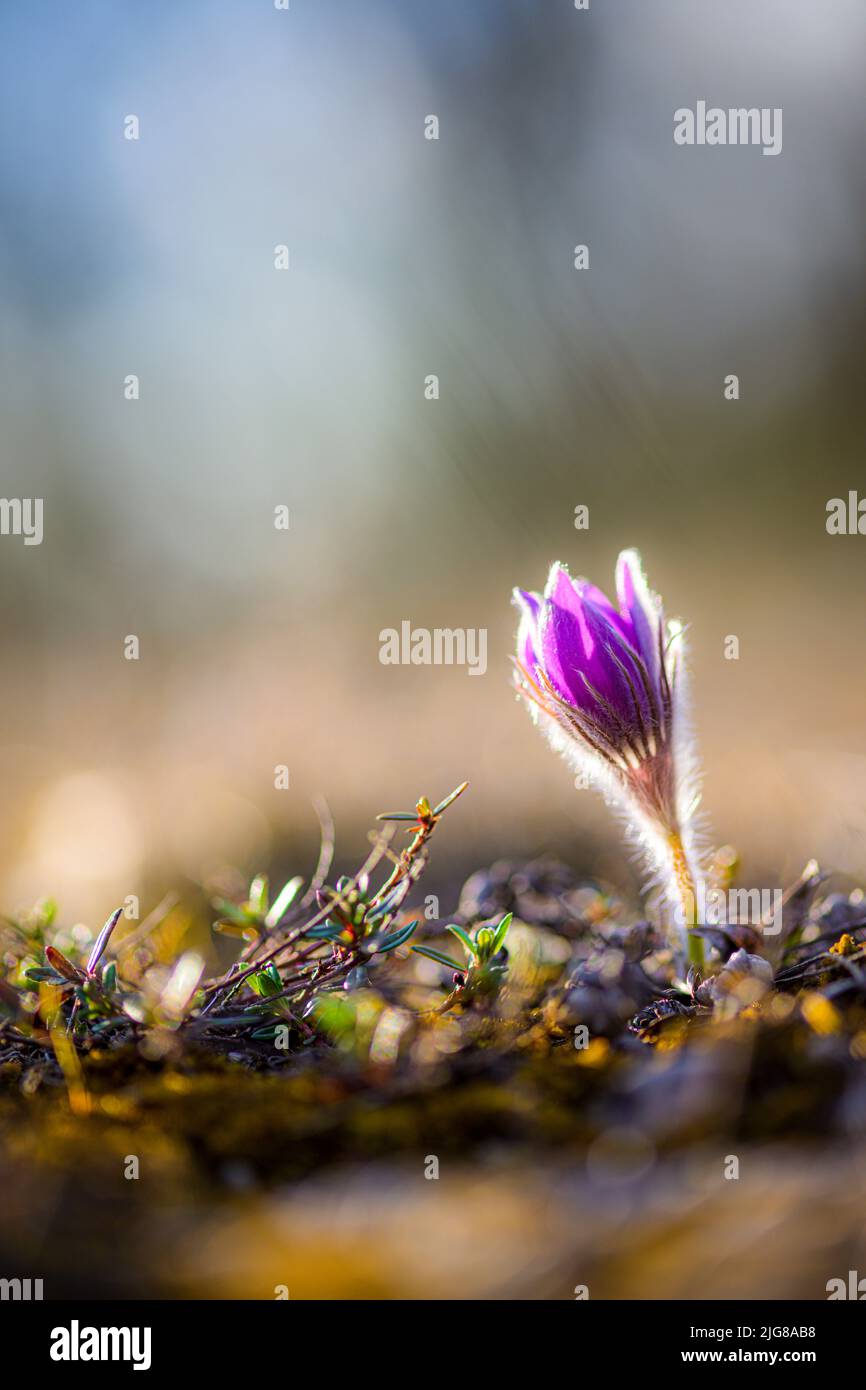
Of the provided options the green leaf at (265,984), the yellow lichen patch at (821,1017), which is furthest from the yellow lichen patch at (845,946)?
the green leaf at (265,984)

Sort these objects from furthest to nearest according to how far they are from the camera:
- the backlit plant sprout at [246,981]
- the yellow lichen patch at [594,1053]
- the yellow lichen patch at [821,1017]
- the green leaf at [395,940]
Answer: the green leaf at [395,940], the backlit plant sprout at [246,981], the yellow lichen patch at [594,1053], the yellow lichen patch at [821,1017]

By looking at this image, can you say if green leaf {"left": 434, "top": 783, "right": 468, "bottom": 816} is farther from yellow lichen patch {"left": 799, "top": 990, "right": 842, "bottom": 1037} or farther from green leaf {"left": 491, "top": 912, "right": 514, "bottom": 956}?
yellow lichen patch {"left": 799, "top": 990, "right": 842, "bottom": 1037}

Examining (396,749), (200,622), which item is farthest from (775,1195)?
(200,622)

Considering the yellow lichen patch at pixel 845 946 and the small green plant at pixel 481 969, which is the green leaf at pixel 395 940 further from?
the yellow lichen patch at pixel 845 946

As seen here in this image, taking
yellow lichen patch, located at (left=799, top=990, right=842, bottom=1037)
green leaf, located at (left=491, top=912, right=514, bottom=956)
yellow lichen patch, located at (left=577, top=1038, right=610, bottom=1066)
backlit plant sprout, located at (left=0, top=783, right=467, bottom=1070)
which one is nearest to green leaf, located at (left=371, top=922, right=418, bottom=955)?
backlit plant sprout, located at (left=0, top=783, right=467, bottom=1070)

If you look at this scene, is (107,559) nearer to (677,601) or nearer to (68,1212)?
(677,601)

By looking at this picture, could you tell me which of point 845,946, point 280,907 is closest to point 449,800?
point 280,907
